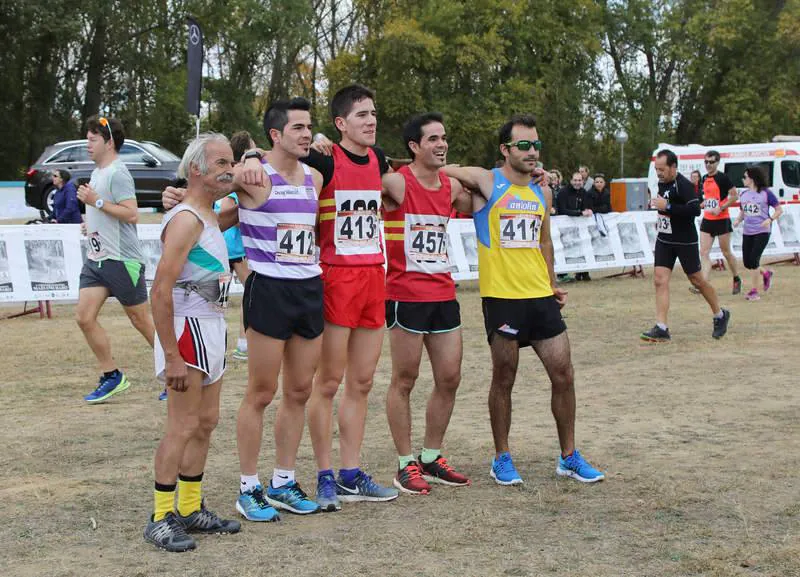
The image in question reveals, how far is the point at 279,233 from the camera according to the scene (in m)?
5.64

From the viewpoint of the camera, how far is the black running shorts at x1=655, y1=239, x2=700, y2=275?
40.4ft

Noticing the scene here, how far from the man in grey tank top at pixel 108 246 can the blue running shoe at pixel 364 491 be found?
3.64 metres

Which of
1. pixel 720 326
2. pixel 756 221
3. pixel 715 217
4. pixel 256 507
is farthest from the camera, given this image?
pixel 715 217

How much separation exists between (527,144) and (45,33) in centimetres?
3557

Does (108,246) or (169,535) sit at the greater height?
(108,246)

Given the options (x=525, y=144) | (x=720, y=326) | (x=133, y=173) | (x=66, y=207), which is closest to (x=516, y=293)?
(x=525, y=144)

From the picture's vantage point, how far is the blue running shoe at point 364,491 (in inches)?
242

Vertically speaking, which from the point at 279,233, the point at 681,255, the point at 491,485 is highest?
the point at 279,233

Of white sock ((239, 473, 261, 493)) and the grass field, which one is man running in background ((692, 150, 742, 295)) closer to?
the grass field

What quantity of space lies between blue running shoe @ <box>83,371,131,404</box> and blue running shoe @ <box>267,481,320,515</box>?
388cm

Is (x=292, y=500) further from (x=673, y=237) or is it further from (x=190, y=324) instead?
(x=673, y=237)

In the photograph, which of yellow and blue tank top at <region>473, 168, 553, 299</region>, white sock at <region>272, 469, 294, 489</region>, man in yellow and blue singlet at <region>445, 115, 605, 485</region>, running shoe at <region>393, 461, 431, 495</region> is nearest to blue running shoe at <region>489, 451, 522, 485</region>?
man in yellow and blue singlet at <region>445, 115, 605, 485</region>

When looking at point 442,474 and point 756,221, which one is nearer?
point 442,474

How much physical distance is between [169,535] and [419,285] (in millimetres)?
2026
